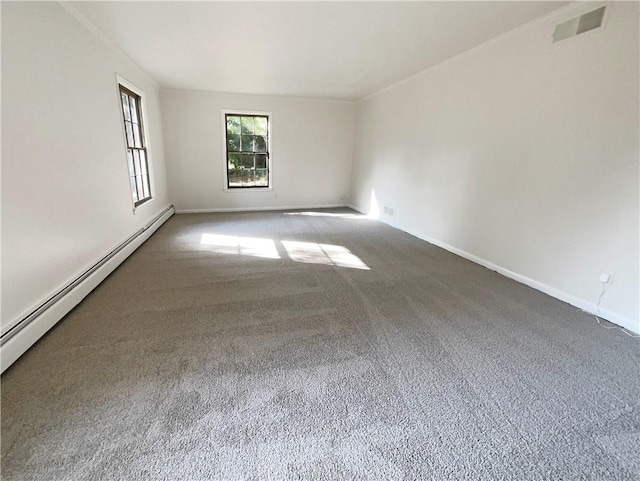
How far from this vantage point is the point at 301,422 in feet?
4.80

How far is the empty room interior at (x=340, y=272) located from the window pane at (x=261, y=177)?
2152 mm

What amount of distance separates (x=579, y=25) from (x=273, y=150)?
5.20 metres

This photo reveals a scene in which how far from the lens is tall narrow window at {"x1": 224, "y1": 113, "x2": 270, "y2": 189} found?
642 centimetres

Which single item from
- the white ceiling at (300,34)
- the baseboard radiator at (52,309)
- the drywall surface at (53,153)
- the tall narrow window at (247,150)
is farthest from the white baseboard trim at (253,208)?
the baseboard radiator at (52,309)

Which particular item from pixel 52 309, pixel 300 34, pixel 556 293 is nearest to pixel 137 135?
pixel 300 34

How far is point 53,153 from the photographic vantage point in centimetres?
232

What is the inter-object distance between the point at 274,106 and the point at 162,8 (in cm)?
388

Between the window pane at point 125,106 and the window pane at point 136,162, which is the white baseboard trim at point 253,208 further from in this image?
the window pane at point 125,106

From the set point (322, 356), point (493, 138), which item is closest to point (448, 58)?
point (493, 138)

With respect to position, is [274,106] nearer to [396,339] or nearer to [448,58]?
[448,58]

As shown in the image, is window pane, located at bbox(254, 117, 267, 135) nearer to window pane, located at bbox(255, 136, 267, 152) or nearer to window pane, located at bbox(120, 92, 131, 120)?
window pane, located at bbox(255, 136, 267, 152)

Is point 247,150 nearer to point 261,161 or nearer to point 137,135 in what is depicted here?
point 261,161

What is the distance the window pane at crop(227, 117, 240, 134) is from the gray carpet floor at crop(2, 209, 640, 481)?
14.0 feet

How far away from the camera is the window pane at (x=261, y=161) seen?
673 cm
